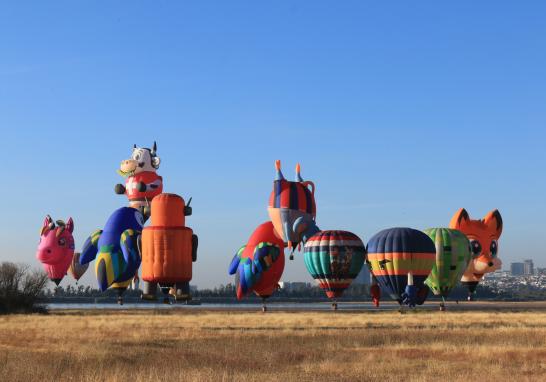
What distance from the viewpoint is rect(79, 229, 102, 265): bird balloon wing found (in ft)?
242

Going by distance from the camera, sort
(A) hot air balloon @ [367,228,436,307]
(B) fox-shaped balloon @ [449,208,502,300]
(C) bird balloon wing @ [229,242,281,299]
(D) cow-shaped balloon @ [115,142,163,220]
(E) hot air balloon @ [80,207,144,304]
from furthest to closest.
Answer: (B) fox-shaped balloon @ [449,208,502,300] → (D) cow-shaped balloon @ [115,142,163,220] → (C) bird balloon wing @ [229,242,281,299] → (E) hot air balloon @ [80,207,144,304] → (A) hot air balloon @ [367,228,436,307]

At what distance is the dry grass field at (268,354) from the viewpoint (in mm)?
22641

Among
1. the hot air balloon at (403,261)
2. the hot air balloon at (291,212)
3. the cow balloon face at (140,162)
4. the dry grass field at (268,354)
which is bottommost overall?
the dry grass field at (268,354)

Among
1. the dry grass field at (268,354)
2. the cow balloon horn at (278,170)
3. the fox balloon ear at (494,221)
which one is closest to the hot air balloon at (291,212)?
the cow balloon horn at (278,170)

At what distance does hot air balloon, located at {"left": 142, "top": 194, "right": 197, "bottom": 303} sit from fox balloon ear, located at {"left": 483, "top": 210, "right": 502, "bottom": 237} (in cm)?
3818

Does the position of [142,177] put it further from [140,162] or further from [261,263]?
[261,263]

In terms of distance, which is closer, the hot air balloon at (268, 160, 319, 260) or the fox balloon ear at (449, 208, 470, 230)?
the hot air balloon at (268, 160, 319, 260)

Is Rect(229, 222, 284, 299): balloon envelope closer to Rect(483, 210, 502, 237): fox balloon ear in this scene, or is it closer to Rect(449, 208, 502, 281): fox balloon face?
Rect(449, 208, 502, 281): fox balloon face

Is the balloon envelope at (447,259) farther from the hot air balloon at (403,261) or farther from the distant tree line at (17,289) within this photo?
the distant tree line at (17,289)

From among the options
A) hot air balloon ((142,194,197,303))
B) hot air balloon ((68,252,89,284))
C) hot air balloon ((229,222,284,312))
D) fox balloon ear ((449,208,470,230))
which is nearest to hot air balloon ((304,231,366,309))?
hot air balloon ((229,222,284,312))

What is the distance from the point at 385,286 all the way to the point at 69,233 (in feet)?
125

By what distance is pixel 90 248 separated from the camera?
74.6m

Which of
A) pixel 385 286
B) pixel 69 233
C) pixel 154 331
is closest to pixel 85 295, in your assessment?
pixel 69 233

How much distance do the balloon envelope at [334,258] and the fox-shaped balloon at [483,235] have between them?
58.0ft
